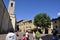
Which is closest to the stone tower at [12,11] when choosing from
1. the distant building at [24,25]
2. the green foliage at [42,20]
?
the green foliage at [42,20]

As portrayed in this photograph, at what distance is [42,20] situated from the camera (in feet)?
187

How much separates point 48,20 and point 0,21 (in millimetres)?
29072

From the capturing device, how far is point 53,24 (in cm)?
6838

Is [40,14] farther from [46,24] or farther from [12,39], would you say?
[12,39]

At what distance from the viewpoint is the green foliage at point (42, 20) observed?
56312 mm

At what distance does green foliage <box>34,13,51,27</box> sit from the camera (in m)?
56.3

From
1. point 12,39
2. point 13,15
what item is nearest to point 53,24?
point 13,15

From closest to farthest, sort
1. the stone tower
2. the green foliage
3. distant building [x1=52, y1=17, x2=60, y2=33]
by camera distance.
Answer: the stone tower
the green foliage
distant building [x1=52, y1=17, x2=60, y2=33]

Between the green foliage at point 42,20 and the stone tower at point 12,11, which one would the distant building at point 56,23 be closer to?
the green foliage at point 42,20

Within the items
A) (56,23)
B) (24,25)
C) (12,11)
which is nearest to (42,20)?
(12,11)

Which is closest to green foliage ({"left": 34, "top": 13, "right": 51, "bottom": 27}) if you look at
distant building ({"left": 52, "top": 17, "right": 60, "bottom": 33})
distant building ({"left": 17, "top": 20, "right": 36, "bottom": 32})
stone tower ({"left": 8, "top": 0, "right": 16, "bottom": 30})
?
stone tower ({"left": 8, "top": 0, "right": 16, "bottom": 30})

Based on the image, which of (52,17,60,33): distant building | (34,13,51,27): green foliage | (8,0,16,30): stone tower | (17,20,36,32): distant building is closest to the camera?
(8,0,16,30): stone tower

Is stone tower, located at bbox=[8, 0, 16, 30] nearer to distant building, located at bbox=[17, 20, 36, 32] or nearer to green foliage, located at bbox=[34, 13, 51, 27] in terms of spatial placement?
green foliage, located at bbox=[34, 13, 51, 27]

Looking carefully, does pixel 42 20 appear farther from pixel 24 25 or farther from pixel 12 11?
pixel 24 25
